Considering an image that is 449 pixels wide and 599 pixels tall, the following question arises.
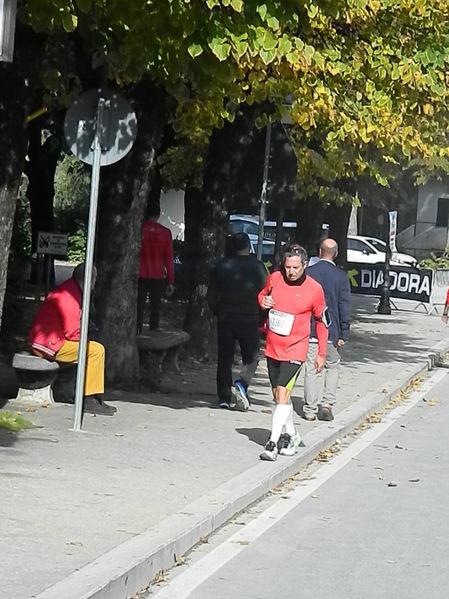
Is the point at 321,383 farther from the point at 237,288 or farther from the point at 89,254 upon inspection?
the point at 89,254

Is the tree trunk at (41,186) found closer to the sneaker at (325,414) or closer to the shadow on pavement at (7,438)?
the sneaker at (325,414)

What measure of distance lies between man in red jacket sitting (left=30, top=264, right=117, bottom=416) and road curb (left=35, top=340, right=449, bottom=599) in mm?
2152

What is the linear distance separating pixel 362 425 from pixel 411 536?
641cm

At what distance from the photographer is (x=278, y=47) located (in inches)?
488

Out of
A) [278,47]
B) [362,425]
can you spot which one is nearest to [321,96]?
[362,425]

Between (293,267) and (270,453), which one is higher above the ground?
(293,267)

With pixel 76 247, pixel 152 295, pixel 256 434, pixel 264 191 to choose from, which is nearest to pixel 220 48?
pixel 256 434

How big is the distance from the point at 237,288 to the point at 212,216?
5516mm

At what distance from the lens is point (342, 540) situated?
930cm

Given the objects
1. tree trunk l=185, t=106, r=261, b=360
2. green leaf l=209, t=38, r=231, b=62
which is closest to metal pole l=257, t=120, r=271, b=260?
tree trunk l=185, t=106, r=261, b=360

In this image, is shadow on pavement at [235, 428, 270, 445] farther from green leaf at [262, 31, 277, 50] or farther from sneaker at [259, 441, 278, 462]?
green leaf at [262, 31, 277, 50]

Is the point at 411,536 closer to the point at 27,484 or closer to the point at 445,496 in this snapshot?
the point at 445,496

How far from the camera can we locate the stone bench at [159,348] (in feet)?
57.4

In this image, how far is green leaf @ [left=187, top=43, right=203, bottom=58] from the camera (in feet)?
38.4
